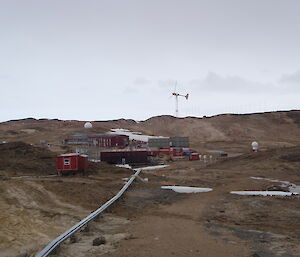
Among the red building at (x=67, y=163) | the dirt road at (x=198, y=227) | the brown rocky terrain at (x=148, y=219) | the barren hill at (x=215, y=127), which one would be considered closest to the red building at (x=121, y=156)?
the brown rocky terrain at (x=148, y=219)

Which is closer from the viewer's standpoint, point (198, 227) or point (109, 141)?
point (198, 227)

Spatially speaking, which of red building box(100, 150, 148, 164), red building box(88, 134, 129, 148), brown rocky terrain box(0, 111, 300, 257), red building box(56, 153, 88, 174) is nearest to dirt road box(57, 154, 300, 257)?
brown rocky terrain box(0, 111, 300, 257)

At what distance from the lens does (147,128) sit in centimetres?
10431

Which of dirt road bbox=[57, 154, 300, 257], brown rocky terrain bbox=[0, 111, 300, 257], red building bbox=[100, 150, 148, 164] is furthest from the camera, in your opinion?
red building bbox=[100, 150, 148, 164]

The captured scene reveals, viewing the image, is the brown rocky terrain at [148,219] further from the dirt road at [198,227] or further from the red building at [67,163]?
the red building at [67,163]

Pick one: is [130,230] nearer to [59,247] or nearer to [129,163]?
[59,247]

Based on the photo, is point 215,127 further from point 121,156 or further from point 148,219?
point 148,219

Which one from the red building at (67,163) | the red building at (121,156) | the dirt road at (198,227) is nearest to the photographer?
the dirt road at (198,227)

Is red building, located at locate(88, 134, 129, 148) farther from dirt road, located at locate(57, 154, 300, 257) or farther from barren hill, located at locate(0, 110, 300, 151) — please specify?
dirt road, located at locate(57, 154, 300, 257)

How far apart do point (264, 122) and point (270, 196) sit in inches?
3495

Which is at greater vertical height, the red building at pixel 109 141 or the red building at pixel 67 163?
the red building at pixel 109 141

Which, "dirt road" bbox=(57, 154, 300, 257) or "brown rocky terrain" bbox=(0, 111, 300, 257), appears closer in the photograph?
"dirt road" bbox=(57, 154, 300, 257)

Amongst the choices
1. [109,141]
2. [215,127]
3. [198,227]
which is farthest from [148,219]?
[215,127]

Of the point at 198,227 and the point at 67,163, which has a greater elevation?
Answer: the point at 67,163
